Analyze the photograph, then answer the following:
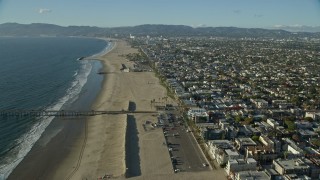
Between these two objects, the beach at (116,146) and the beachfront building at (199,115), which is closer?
the beach at (116,146)

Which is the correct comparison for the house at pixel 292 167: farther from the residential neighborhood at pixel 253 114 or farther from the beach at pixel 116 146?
the beach at pixel 116 146

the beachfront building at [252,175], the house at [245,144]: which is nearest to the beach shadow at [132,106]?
the house at [245,144]

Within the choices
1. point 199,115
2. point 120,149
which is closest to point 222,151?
point 120,149

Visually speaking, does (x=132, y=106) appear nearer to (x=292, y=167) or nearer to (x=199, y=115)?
(x=199, y=115)

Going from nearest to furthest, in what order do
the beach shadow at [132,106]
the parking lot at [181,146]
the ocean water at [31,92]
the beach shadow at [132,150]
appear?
the beach shadow at [132,150], the parking lot at [181,146], the ocean water at [31,92], the beach shadow at [132,106]

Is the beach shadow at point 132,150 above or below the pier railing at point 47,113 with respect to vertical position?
below

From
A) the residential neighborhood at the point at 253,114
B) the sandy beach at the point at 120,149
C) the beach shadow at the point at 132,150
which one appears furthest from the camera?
the residential neighborhood at the point at 253,114
